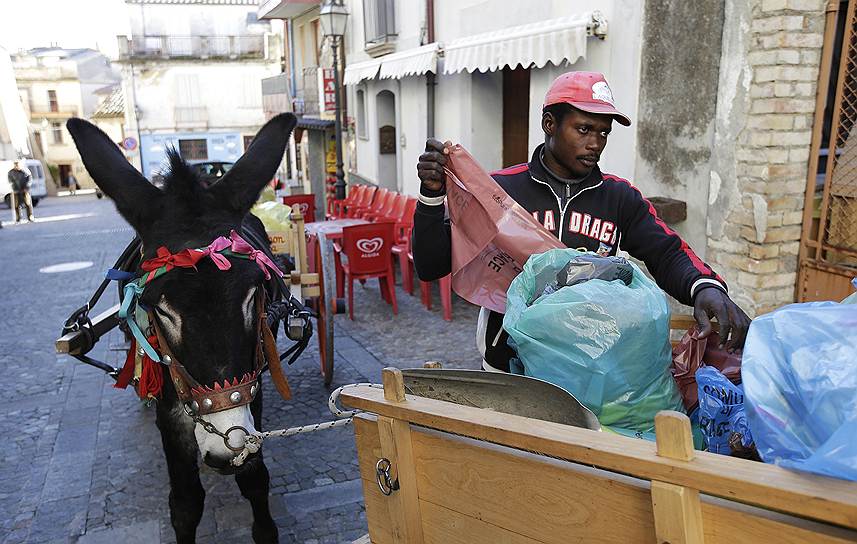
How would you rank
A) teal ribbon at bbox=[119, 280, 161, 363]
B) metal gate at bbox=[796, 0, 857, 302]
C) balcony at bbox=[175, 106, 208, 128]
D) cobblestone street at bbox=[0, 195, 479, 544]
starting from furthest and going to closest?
balcony at bbox=[175, 106, 208, 128]
metal gate at bbox=[796, 0, 857, 302]
cobblestone street at bbox=[0, 195, 479, 544]
teal ribbon at bbox=[119, 280, 161, 363]

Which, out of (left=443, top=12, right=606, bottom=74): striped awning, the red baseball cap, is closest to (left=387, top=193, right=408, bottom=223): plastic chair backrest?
(left=443, top=12, right=606, bottom=74): striped awning

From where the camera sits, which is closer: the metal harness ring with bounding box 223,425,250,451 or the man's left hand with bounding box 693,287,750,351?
the man's left hand with bounding box 693,287,750,351

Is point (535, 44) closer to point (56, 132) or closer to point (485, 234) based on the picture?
point (485, 234)

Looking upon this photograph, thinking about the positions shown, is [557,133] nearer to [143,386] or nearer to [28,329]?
Answer: [143,386]

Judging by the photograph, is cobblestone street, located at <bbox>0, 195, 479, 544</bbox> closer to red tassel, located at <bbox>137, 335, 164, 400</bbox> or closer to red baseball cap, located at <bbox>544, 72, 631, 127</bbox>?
red tassel, located at <bbox>137, 335, 164, 400</bbox>

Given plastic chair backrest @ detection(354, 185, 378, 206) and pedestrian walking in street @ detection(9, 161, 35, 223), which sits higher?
plastic chair backrest @ detection(354, 185, 378, 206)

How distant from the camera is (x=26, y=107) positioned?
51062 millimetres

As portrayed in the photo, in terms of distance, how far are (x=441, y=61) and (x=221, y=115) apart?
3270cm

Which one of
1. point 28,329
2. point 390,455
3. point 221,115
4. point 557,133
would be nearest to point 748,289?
point 557,133

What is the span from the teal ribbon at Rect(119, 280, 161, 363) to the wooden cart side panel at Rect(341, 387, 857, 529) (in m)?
1.32

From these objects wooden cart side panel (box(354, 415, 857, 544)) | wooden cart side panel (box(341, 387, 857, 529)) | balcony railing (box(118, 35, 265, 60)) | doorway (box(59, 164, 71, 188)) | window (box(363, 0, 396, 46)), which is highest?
balcony railing (box(118, 35, 265, 60))

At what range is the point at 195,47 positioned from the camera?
132 feet

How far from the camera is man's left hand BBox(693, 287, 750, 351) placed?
1.88 meters

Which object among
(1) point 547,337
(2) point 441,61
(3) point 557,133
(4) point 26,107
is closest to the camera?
(1) point 547,337
